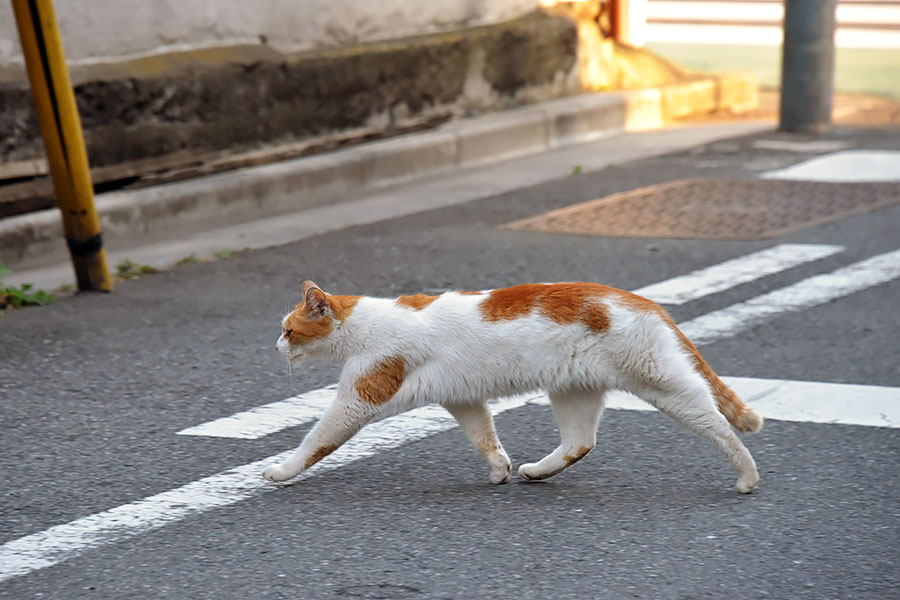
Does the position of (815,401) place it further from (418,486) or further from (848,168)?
(848,168)

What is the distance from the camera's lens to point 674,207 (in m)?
9.52

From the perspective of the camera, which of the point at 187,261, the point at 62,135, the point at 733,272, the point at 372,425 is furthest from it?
the point at 187,261

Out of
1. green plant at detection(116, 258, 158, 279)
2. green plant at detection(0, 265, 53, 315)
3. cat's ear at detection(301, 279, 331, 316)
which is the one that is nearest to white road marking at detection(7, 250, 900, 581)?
cat's ear at detection(301, 279, 331, 316)

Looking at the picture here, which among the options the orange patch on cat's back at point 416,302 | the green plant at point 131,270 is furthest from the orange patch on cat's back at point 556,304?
the green plant at point 131,270

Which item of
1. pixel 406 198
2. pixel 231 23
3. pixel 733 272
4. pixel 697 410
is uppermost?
pixel 231 23

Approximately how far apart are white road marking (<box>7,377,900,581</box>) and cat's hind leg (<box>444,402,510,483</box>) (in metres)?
0.48

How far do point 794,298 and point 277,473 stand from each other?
355 cm

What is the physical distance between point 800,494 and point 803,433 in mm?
640

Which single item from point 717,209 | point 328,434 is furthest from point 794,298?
point 328,434

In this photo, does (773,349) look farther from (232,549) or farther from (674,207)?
(674,207)

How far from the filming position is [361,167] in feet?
35.5

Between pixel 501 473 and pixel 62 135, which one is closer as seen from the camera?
pixel 501 473

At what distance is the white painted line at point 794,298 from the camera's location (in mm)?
6266

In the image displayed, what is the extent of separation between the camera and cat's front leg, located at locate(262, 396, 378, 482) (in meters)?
4.12
